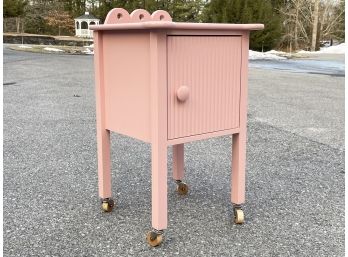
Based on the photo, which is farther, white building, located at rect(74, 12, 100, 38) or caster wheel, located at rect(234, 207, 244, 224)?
white building, located at rect(74, 12, 100, 38)

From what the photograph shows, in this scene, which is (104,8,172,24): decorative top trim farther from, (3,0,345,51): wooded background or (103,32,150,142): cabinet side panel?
(3,0,345,51): wooded background

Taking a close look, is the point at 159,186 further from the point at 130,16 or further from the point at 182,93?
the point at 130,16

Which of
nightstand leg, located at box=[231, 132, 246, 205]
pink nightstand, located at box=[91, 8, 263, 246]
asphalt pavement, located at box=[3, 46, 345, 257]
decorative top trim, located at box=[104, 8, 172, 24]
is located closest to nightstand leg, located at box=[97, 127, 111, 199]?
pink nightstand, located at box=[91, 8, 263, 246]

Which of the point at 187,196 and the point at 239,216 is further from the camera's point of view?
the point at 187,196

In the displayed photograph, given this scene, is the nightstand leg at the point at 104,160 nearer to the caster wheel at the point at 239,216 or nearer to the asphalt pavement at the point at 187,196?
the asphalt pavement at the point at 187,196

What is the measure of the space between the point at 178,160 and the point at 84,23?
95.5ft

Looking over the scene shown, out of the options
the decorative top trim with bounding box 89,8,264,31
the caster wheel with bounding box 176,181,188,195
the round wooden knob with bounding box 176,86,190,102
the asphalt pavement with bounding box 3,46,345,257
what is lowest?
the asphalt pavement with bounding box 3,46,345,257

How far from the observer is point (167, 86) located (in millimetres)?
1924

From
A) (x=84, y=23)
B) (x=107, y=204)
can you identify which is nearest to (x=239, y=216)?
(x=107, y=204)

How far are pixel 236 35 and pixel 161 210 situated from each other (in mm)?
890

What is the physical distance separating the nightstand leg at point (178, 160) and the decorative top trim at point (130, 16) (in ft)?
2.48

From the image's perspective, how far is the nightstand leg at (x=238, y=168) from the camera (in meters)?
2.29

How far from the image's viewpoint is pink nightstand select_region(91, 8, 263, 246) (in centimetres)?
191

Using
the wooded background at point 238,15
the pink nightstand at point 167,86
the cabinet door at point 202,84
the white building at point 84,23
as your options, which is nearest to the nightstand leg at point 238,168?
the pink nightstand at point 167,86
